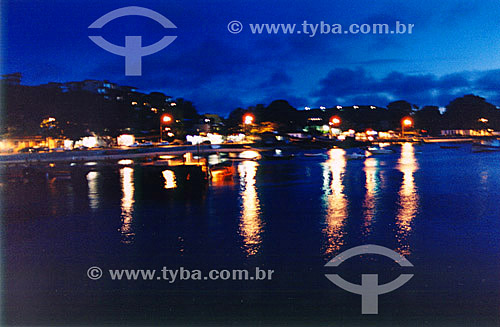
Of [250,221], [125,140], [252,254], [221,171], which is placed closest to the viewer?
[252,254]

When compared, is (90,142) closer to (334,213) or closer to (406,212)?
(334,213)

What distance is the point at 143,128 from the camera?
65.2 meters

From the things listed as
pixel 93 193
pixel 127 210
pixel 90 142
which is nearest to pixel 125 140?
pixel 90 142

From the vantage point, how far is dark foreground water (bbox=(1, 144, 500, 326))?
512 centimetres

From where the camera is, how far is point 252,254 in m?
7.32

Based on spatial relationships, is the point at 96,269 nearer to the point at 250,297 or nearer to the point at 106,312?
the point at 106,312

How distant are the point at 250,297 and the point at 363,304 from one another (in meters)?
1.46

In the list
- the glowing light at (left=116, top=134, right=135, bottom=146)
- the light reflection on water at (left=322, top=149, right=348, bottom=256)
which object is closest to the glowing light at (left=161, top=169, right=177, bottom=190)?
the light reflection on water at (left=322, top=149, right=348, bottom=256)

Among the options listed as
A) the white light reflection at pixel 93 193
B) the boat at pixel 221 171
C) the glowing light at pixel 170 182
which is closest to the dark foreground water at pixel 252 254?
the white light reflection at pixel 93 193

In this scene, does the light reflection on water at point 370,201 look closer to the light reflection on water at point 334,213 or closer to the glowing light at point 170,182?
the light reflection on water at point 334,213

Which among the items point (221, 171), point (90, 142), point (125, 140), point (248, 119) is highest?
point (248, 119)

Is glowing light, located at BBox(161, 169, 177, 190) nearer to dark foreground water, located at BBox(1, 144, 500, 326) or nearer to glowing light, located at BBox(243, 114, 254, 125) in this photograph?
dark foreground water, located at BBox(1, 144, 500, 326)

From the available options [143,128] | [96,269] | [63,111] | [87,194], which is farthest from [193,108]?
[96,269]

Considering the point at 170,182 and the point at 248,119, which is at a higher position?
the point at 248,119
